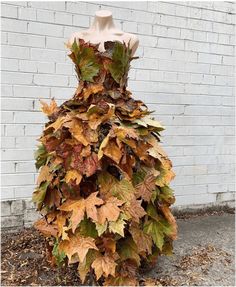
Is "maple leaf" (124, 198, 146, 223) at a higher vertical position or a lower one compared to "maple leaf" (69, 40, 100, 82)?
lower

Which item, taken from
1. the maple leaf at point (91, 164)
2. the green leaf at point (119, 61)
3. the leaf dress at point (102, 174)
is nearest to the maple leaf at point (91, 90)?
the leaf dress at point (102, 174)

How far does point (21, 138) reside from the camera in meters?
3.15

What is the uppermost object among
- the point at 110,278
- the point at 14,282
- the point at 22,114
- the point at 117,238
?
the point at 22,114

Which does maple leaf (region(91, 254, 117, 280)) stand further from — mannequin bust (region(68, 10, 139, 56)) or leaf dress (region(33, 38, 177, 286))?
mannequin bust (region(68, 10, 139, 56))

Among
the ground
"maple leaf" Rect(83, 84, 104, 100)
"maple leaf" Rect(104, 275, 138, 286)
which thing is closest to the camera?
"maple leaf" Rect(83, 84, 104, 100)

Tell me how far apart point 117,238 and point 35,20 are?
193cm

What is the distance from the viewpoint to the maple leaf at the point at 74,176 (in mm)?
2020

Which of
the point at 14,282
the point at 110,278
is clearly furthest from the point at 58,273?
the point at 110,278

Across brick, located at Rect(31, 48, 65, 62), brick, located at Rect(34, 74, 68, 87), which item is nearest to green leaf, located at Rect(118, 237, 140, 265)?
brick, located at Rect(34, 74, 68, 87)

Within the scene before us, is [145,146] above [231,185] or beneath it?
above

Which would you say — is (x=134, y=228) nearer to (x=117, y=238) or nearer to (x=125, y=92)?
(x=117, y=238)

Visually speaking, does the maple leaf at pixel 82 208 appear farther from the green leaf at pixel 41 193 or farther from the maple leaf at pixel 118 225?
the green leaf at pixel 41 193

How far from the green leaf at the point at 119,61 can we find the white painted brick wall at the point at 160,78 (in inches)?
46.1

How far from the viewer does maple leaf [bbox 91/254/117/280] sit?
6.81 ft
